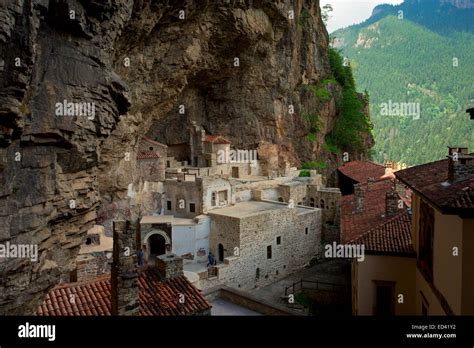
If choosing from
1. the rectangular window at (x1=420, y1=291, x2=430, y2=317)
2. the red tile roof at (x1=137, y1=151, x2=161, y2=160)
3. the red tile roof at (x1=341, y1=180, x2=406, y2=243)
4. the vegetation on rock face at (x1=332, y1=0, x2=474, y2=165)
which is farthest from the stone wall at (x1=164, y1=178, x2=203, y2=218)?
the vegetation on rock face at (x1=332, y1=0, x2=474, y2=165)

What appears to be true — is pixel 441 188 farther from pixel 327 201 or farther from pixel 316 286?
pixel 327 201

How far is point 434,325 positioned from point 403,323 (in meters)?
0.42

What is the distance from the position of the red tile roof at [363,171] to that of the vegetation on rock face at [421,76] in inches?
550

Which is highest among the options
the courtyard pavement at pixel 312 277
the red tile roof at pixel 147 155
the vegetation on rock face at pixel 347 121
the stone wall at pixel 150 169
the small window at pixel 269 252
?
the vegetation on rock face at pixel 347 121

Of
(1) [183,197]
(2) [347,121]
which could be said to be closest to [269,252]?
(1) [183,197]

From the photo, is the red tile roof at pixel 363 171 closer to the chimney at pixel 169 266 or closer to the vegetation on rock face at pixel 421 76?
the vegetation on rock face at pixel 421 76

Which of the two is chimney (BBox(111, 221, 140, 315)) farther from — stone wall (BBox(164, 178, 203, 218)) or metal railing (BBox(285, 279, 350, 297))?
stone wall (BBox(164, 178, 203, 218))

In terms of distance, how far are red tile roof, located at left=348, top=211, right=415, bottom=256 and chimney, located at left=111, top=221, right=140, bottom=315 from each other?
7973 millimetres

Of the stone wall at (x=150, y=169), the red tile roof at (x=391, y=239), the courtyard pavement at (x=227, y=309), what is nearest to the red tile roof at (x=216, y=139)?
the stone wall at (x=150, y=169)

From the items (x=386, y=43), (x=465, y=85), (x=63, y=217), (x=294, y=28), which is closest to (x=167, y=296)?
(x=63, y=217)

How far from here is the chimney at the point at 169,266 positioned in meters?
12.4

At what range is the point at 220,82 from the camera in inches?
1484

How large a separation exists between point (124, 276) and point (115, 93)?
177 inches

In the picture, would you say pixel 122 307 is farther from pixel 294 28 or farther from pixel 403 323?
pixel 294 28
